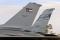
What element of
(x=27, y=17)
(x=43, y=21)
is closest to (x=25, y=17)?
(x=27, y=17)

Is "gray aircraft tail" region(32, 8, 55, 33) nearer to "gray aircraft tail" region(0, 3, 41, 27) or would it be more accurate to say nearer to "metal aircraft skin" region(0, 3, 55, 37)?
"metal aircraft skin" region(0, 3, 55, 37)

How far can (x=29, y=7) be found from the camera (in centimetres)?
318

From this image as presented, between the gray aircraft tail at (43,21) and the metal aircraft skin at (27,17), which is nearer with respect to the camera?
the gray aircraft tail at (43,21)

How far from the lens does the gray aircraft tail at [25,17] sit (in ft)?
9.32

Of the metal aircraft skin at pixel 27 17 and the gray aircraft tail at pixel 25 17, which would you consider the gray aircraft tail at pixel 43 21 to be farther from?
the gray aircraft tail at pixel 25 17

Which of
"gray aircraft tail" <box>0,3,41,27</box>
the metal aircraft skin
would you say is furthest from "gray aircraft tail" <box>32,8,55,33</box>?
"gray aircraft tail" <box>0,3,41,27</box>

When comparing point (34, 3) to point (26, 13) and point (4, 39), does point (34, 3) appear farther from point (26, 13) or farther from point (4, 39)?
point (4, 39)

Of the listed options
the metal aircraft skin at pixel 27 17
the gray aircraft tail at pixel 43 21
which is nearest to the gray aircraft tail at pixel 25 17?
the metal aircraft skin at pixel 27 17

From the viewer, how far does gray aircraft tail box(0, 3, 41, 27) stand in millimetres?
2842

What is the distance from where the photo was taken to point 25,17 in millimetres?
2965

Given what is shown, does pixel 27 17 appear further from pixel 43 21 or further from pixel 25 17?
pixel 43 21

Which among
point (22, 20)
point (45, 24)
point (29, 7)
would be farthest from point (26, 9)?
point (45, 24)

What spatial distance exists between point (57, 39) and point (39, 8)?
1915 millimetres

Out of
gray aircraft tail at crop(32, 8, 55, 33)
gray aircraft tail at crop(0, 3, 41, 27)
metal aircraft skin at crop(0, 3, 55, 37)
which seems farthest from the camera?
gray aircraft tail at crop(0, 3, 41, 27)
